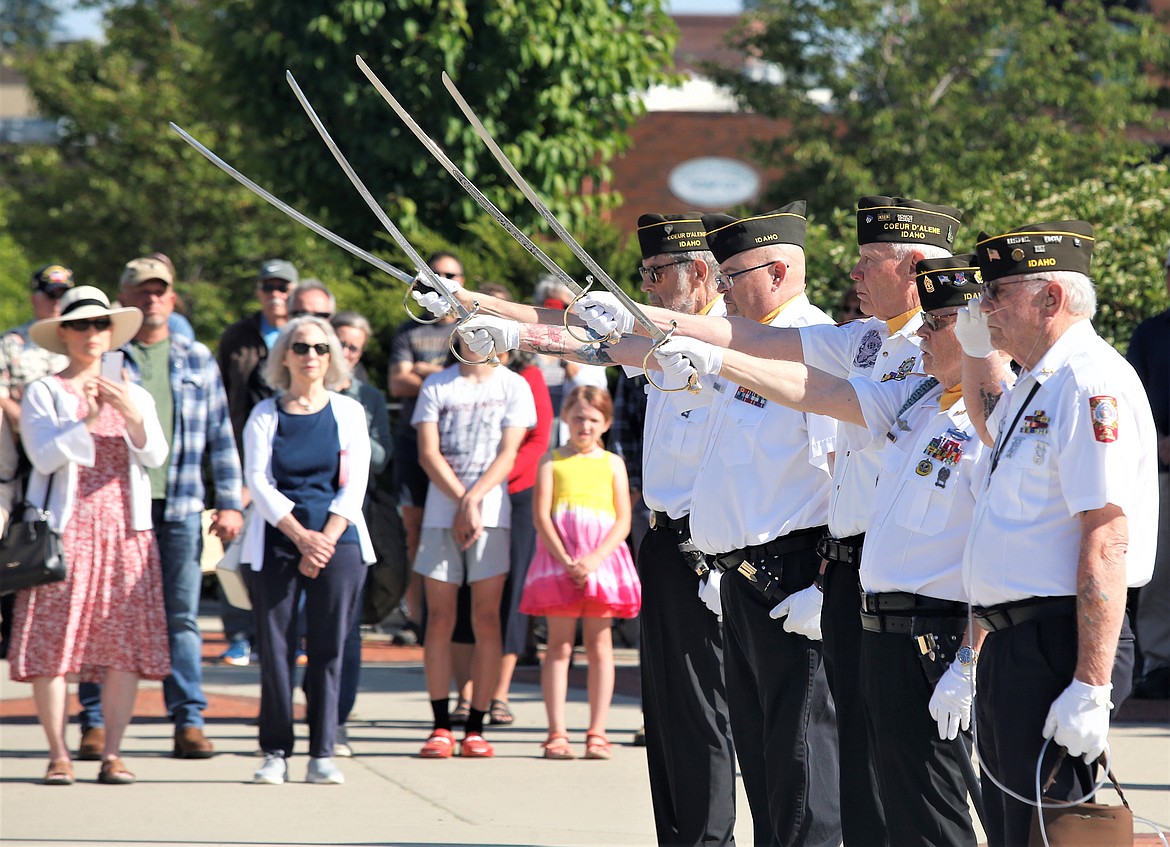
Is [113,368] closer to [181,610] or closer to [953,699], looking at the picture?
[181,610]

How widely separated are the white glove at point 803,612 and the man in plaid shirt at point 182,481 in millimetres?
3770

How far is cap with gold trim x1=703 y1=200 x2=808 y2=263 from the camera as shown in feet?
16.4

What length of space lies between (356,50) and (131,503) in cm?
783

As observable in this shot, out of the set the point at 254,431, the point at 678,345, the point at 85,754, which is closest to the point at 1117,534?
the point at 678,345

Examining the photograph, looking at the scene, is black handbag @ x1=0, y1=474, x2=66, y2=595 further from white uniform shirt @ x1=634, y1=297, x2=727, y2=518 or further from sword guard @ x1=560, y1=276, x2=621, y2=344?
sword guard @ x1=560, y1=276, x2=621, y2=344

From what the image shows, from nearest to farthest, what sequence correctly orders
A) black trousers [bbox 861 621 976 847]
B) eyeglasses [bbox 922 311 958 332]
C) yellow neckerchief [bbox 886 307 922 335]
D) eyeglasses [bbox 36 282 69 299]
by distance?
black trousers [bbox 861 621 976 847], eyeglasses [bbox 922 311 958 332], yellow neckerchief [bbox 886 307 922 335], eyeglasses [bbox 36 282 69 299]

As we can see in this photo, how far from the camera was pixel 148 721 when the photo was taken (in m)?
8.68

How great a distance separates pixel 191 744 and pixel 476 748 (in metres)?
1.31

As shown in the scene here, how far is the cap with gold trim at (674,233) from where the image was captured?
555 centimetres

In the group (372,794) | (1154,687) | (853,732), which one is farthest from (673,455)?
(1154,687)

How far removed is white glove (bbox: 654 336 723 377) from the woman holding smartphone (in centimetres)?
401

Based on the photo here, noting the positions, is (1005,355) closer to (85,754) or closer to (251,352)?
(85,754)

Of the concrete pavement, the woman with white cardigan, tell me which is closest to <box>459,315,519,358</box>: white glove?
the concrete pavement

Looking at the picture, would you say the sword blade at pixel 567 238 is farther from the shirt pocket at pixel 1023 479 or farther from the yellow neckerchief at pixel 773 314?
the yellow neckerchief at pixel 773 314
